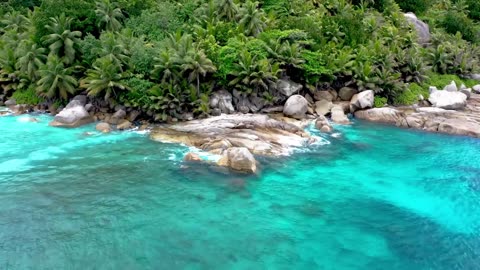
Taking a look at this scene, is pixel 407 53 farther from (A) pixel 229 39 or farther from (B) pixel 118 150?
(B) pixel 118 150

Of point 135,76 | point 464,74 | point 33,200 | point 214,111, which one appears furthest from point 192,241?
point 464,74

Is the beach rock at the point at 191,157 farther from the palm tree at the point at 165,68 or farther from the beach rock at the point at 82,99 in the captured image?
the beach rock at the point at 82,99

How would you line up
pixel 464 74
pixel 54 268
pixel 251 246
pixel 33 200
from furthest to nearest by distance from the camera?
pixel 464 74 → pixel 33 200 → pixel 251 246 → pixel 54 268

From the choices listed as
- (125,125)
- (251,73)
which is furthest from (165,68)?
(251,73)

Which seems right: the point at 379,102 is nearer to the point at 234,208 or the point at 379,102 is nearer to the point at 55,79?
the point at 234,208

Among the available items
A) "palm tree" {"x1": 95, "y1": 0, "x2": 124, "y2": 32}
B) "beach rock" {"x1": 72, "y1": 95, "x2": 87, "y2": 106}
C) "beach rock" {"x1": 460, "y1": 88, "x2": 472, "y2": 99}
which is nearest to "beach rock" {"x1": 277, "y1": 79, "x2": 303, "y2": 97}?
"beach rock" {"x1": 72, "y1": 95, "x2": 87, "y2": 106}

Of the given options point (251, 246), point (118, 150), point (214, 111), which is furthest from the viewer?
point (214, 111)
